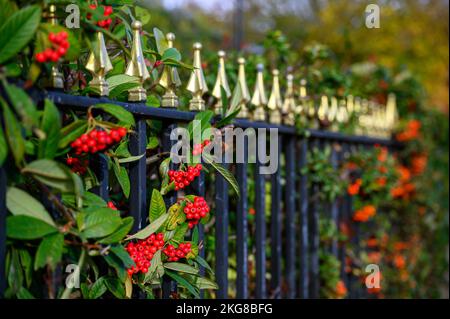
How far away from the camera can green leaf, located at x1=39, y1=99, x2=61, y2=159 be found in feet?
4.73

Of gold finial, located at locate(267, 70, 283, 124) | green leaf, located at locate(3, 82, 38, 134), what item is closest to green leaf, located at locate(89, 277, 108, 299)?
green leaf, located at locate(3, 82, 38, 134)

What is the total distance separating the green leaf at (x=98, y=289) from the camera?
1680 millimetres

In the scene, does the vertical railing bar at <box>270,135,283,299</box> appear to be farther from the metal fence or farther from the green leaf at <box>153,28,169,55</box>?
the green leaf at <box>153,28,169,55</box>

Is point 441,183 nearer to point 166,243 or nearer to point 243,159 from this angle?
point 243,159

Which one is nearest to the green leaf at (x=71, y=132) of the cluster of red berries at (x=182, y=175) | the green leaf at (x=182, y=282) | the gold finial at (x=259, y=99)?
the cluster of red berries at (x=182, y=175)

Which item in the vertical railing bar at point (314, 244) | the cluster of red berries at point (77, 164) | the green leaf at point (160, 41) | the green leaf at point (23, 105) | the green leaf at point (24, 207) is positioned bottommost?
the vertical railing bar at point (314, 244)

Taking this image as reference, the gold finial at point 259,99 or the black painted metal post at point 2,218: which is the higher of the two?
the gold finial at point 259,99

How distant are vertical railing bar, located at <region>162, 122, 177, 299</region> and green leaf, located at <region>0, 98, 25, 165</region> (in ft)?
2.34

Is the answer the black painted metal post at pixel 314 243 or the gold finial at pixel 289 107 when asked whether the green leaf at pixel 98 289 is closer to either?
the gold finial at pixel 289 107

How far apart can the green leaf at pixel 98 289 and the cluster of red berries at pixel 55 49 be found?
23.6 inches

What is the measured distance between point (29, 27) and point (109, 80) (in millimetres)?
450

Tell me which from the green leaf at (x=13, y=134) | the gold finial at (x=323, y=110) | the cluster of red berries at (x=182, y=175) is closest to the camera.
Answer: the green leaf at (x=13, y=134)
